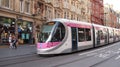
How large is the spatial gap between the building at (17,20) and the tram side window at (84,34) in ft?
31.7

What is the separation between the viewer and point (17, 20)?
115ft

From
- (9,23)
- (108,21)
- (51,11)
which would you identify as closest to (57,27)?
(9,23)

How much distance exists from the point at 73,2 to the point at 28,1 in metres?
25.0

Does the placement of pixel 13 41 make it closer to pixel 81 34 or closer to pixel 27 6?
pixel 81 34

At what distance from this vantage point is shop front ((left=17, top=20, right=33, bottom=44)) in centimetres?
3659

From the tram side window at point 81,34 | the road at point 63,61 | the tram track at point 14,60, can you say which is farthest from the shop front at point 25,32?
the tram track at point 14,60

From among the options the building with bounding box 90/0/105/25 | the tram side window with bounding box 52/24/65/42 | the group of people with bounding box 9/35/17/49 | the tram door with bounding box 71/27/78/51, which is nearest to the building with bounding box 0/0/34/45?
the group of people with bounding box 9/35/17/49

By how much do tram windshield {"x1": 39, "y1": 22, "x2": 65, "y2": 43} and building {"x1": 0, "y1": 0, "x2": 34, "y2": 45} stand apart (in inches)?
420

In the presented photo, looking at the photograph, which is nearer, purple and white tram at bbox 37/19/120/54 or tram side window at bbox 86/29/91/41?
purple and white tram at bbox 37/19/120/54

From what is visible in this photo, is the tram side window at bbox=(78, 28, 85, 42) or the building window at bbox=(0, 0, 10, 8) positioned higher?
the building window at bbox=(0, 0, 10, 8)

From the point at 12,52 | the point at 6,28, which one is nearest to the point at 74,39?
the point at 12,52

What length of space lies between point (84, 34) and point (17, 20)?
35.2ft

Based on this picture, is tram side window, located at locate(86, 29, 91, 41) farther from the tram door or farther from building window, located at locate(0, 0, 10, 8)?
building window, located at locate(0, 0, 10, 8)

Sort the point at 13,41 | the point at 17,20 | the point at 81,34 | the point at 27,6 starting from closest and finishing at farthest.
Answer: the point at 81,34 → the point at 13,41 → the point at 17,20 → the point at 27,6
